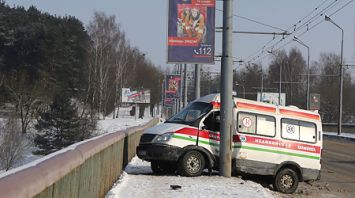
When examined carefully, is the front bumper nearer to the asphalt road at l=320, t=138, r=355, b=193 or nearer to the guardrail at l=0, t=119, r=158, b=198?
the guardrail at l=0, t=119, r=158, b=198

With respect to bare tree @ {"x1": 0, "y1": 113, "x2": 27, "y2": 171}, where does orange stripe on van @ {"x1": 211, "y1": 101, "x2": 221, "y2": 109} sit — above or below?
above

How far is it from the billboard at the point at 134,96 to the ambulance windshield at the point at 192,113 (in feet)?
203

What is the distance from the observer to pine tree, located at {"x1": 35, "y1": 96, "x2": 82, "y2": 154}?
57375mm

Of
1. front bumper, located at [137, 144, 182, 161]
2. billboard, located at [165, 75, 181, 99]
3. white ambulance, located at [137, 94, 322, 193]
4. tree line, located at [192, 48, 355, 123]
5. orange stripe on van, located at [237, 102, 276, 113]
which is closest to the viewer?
front bumper, located at [137, 144, 182, 161]

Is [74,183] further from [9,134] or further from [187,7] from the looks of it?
[9,134]

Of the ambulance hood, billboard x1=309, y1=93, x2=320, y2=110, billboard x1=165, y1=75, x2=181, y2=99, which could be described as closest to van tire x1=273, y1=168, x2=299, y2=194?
the ambulance hood

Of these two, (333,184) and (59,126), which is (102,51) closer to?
(59,126)

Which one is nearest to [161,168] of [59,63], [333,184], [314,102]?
[333,184]

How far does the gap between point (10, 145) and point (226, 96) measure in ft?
128

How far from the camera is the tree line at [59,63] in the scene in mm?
69125

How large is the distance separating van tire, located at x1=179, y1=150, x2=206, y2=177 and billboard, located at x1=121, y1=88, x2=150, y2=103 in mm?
62896

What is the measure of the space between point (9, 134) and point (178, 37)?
37.6m

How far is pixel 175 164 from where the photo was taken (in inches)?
601

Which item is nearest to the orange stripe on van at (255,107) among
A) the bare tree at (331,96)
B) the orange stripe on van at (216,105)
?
the orange stripe on van at (216,105)
